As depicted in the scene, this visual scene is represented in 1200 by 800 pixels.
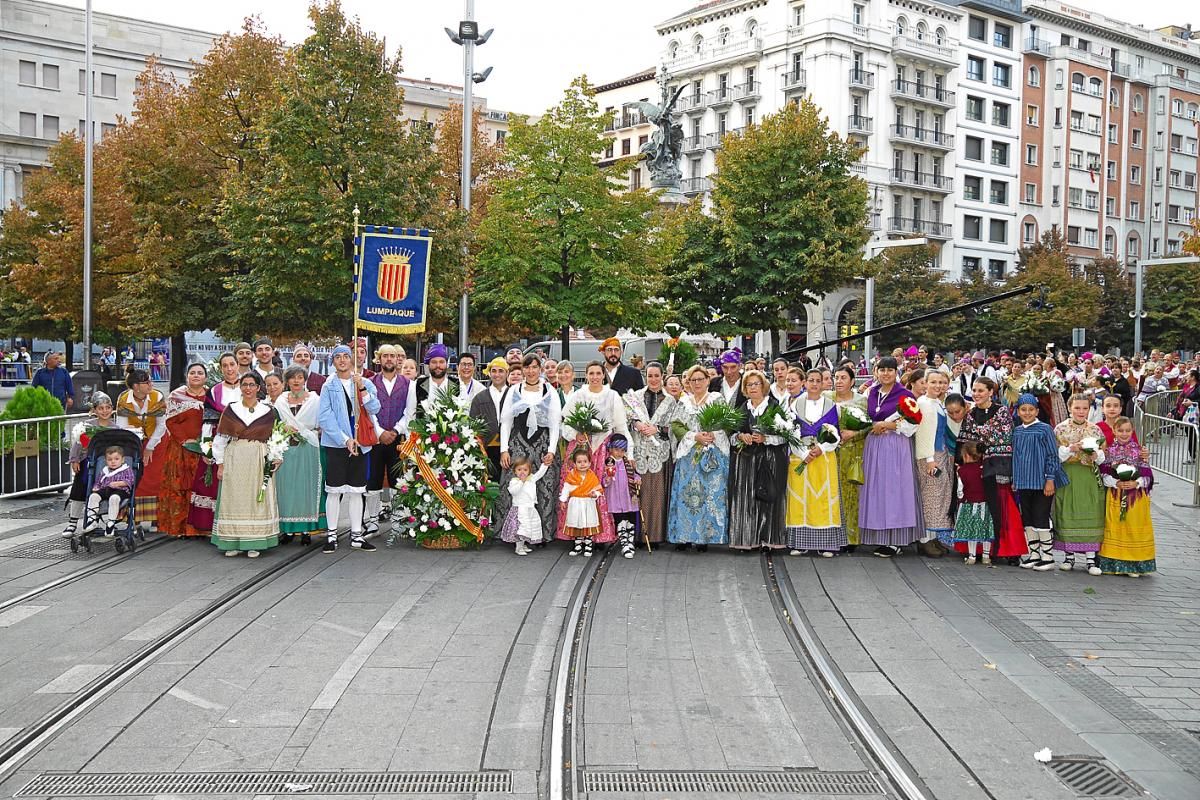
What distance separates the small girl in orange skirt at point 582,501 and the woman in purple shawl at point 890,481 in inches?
106

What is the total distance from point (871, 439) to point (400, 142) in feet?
59.9

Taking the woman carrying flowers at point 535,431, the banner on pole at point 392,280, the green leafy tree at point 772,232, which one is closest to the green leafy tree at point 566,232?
the green leafy tree at point 772,232

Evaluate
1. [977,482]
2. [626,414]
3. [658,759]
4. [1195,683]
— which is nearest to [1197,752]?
[1195,683]

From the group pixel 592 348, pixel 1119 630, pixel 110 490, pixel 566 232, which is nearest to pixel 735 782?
pixel 1119 630

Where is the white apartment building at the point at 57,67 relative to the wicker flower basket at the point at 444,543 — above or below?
above

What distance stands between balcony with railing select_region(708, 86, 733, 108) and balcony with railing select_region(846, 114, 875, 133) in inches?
311

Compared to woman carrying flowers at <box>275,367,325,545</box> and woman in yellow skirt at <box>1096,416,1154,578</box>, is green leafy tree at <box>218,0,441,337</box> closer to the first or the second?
woman carrying flowers at <box>275,367,325,545</box>

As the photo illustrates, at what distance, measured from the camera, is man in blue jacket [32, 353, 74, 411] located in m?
21.4

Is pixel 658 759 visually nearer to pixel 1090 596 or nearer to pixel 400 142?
pixel 1090 596

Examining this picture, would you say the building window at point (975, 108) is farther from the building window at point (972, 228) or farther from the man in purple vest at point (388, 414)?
the man in purple vest at point (388, 414)

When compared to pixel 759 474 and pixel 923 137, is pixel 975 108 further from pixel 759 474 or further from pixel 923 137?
pixel 759 474

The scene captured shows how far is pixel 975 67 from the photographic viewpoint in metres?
71.4

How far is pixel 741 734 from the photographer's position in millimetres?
6117

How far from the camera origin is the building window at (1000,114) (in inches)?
2859
